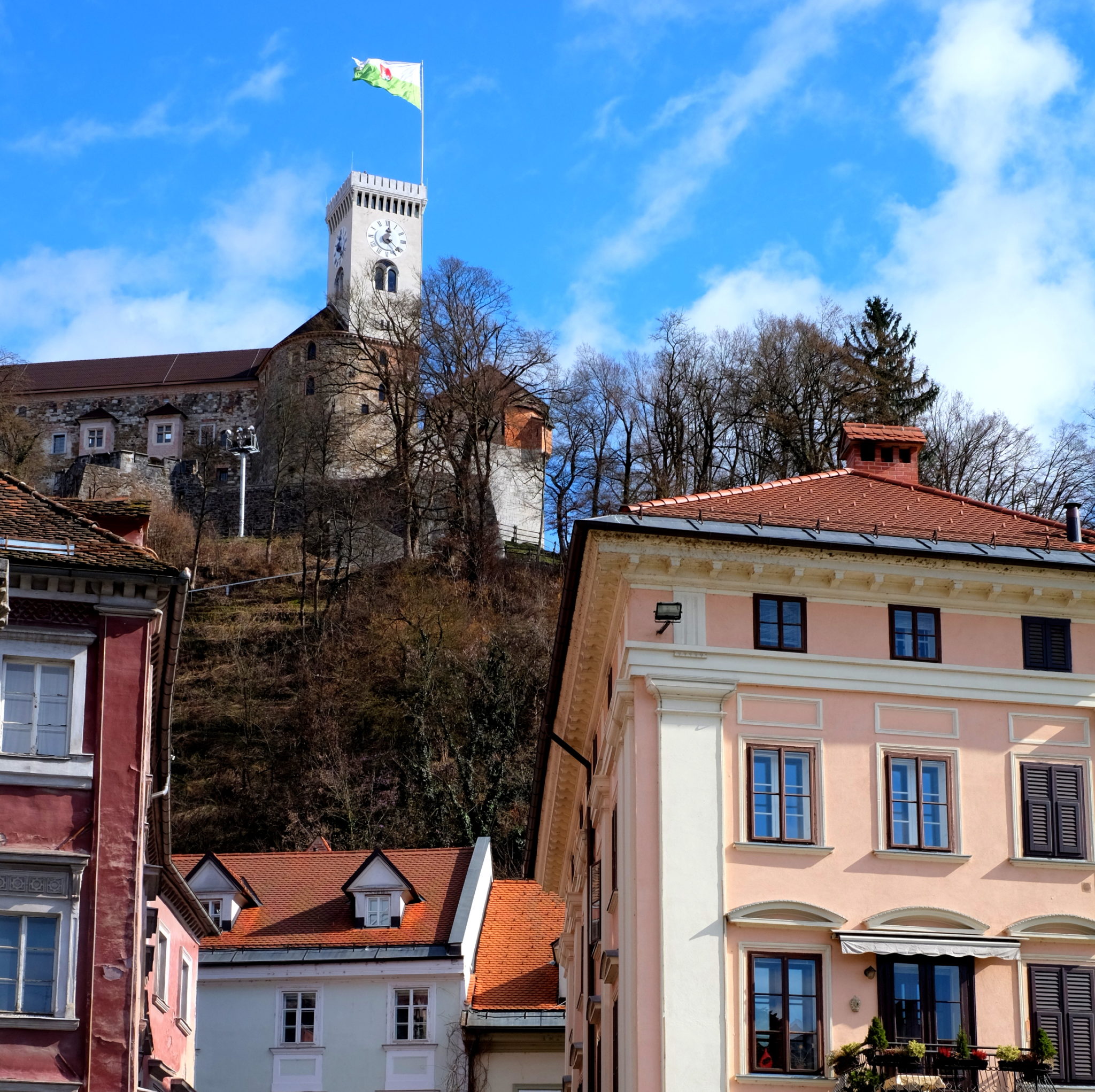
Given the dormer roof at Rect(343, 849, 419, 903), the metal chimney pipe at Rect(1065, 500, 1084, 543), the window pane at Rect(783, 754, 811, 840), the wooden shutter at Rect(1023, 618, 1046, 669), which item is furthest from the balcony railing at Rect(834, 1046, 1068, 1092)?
the dormer roof at Rect(343, 849, 419, 903)

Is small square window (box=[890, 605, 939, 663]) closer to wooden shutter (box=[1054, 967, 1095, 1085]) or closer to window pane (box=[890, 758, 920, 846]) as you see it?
window pane (box=[890, 758, 920, 846])

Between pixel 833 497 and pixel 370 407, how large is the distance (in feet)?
239

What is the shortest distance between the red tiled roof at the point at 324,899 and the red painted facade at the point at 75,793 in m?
17.8

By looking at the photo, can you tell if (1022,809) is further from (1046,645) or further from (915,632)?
(915,632)

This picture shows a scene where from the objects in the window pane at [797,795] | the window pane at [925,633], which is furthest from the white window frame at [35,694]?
the window pane at [925,633]

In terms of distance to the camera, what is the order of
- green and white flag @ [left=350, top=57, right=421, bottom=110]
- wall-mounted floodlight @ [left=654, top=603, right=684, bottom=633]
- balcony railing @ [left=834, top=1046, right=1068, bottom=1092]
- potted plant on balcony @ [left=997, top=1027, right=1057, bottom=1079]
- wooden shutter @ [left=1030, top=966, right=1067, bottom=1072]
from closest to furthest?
balcony railing @ [left=834, top=1046, right=1068, bottom=1092] → potted plant on balcony @ [left=997, top=1027, right=1057, bottom=1079] → wooden shutter @ [left=1030, top=966, right=1067, bottom=1072] → wall-mounted floodlight @ [left=654, top=603, right=684, bottom=633] → green and white flag @ [left=350, top=57, right=421, bottom=110]

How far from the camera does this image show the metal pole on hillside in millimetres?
99188

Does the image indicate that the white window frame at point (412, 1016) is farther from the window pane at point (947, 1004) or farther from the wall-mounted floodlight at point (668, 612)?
the wall-mounted floodlight at point (668, 612)

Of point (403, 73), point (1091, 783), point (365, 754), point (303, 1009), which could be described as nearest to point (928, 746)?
point (1091, 783)

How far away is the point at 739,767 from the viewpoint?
959 inches

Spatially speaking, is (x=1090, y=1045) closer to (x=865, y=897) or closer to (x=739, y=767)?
(x=865, y=897)

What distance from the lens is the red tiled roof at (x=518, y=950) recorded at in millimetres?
41562

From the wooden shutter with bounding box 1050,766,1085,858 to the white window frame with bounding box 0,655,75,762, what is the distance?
12415 millimetres

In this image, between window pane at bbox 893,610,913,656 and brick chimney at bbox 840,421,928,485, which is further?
brick chimney at bbox 840,421,928,485
